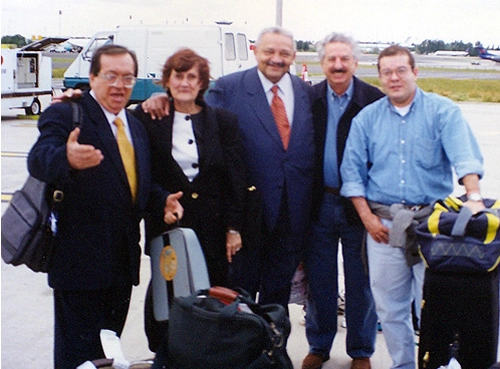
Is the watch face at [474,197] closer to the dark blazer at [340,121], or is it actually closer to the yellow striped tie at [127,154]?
the dark blazer at [340,121]

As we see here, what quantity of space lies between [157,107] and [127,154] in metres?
0.31

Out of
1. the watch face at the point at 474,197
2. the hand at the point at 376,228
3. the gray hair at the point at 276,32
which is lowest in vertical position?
the hand at the point at 376,228

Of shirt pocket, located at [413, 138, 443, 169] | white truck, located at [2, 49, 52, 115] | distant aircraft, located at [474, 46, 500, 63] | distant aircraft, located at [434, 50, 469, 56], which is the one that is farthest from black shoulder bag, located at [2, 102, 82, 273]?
white truck, located at [2, 49, 52, 115]

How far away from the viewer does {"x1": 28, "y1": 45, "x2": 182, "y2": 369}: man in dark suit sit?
80.7 inches

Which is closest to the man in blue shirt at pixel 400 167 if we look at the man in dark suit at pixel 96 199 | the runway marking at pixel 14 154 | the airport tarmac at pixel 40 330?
the airport tarmac at pixel 40 330

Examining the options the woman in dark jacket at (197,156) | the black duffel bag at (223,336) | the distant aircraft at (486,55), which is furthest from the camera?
the distant aircraft at (486,55)

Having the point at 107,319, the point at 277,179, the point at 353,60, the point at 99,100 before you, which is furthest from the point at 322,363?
the point at 99,100

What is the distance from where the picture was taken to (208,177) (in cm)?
249

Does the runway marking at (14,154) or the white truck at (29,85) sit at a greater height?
the white truck at (29,85)

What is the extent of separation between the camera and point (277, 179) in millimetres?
2715

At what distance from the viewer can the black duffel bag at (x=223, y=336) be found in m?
1.85

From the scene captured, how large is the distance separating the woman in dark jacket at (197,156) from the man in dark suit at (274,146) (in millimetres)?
161

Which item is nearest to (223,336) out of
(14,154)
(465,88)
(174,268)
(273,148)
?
(174,268)

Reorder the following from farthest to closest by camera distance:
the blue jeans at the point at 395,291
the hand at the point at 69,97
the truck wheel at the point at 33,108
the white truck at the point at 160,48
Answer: the truck wheel at the point at 33,108 < the white truck at the point at 160,48 < the blue jeans at the point at 395,291 < the hand at the point at 69,97
